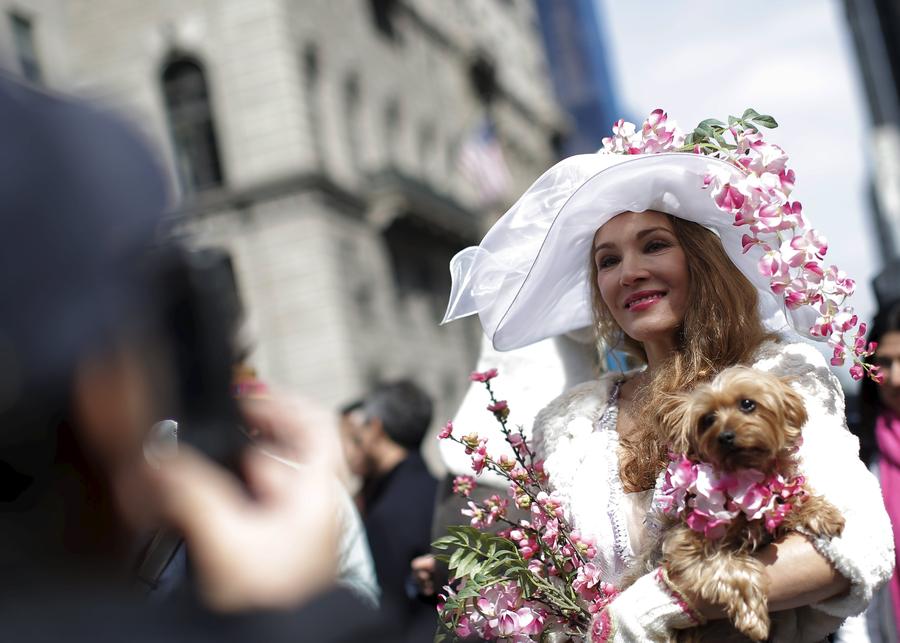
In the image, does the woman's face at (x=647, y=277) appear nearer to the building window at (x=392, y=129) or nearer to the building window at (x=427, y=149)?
the building window at (x=392, y=129)

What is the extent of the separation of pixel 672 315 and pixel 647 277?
4.2 inches

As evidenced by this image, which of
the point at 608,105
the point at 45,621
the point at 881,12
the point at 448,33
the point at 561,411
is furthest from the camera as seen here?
the point at 881,12

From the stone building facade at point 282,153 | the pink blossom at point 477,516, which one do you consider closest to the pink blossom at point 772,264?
the pink blossom at point 477,516

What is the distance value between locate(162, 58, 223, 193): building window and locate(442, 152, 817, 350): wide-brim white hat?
16217 millimetres

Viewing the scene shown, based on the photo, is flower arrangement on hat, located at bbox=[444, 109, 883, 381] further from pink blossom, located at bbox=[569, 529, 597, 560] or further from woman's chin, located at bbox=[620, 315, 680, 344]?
pink blossom, located at bbox=[569, 529, 597, 560]

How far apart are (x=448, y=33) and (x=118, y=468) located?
2816 centimetres

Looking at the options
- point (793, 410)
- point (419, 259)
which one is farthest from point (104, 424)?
point (419, 259)

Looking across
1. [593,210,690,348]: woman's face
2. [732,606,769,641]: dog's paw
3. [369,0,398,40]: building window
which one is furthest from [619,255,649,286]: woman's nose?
[369,0,398,40]: building window

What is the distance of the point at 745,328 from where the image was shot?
227cm

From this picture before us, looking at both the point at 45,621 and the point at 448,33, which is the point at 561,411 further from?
the point at 448,33

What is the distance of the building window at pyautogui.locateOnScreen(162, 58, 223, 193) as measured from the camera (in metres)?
18.1

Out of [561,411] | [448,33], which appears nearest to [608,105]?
[448,33]

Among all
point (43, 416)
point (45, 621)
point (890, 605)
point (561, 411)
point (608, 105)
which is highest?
point (608, 105)

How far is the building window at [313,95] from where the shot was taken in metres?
18.0
